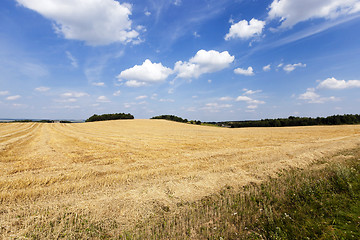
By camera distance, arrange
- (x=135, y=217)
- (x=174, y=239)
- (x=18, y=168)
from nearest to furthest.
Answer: (x=174, y=239) → (x=135, y=217) → (x=18, y=168)

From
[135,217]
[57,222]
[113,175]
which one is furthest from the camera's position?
[113,175]

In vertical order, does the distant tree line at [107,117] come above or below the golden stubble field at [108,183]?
above

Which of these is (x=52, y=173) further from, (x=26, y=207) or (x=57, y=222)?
(x=57, y=222)

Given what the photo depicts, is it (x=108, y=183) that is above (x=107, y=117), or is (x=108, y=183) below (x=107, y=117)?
below

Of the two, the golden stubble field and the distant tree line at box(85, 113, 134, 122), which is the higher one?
the distant tree line at box(85, 113, 134, 122)

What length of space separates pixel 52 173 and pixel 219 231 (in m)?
8.46

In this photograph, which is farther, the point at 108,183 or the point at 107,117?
the point at 107,117

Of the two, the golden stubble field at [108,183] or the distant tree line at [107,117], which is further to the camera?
the distant tree line at [107,117]

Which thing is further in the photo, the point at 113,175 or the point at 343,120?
the point at 343,120

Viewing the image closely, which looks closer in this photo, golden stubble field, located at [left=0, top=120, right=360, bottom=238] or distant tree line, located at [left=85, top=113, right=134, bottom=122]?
golden stubble field, located at [left=0, top=120, right=360, bottom=238]

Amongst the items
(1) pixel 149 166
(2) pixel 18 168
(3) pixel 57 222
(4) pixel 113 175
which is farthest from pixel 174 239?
(2) pixel 18 168

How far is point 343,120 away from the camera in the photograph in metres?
65.3

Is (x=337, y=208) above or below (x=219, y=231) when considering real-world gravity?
above

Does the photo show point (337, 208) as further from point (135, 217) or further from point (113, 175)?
point (113, 175)
